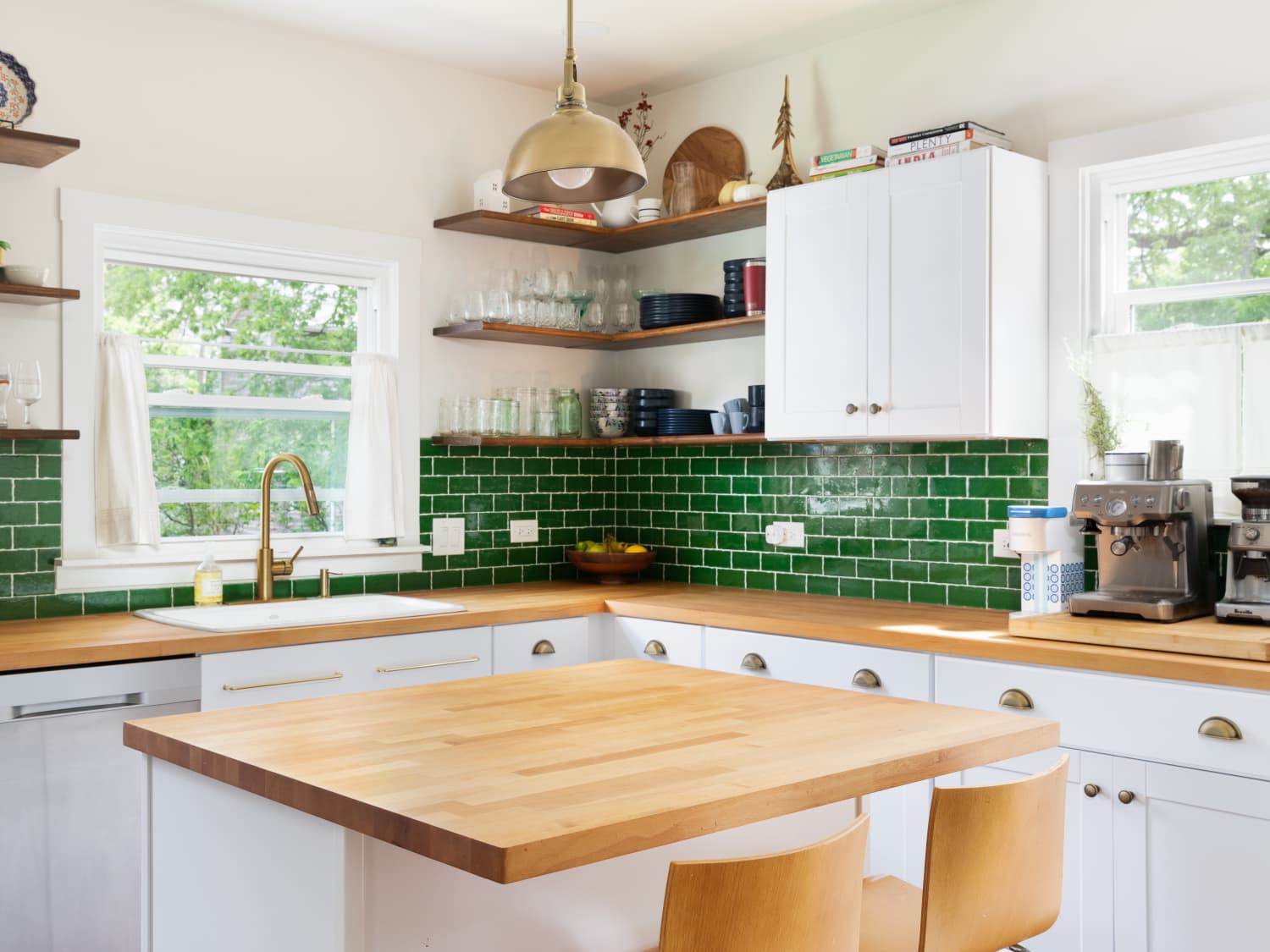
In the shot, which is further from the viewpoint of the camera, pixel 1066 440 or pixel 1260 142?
pixel 1066 440

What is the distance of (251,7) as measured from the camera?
3.91 m

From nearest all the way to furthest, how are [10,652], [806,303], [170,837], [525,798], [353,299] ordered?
[525,798], [170,837], [10,652], [806,303], [353,299]

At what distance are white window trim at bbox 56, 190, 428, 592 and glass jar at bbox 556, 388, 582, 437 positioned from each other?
1.90ft

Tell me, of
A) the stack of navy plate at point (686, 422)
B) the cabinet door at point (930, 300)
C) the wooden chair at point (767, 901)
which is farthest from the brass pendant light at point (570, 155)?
the stack of navy plate at point (686, 422)

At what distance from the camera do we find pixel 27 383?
10.9 ft

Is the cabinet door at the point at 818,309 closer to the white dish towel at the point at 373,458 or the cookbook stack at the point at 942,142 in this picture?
the cookbook stack at the point at 942,142

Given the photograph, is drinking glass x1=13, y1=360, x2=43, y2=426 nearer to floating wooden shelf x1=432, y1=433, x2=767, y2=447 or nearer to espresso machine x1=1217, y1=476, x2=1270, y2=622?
floating wooden shelf x1=432, y1=433, x2=767, y2=447

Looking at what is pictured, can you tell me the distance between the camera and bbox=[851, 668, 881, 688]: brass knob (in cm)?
331

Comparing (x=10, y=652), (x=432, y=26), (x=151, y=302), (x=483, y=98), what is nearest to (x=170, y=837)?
(x=10, y=652)

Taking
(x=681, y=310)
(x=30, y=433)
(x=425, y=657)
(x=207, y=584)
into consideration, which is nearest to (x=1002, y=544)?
(x=681, y=310)

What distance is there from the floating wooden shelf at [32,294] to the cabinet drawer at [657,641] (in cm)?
200

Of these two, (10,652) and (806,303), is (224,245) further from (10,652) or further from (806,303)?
(806,303)

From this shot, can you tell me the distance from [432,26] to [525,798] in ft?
10.9

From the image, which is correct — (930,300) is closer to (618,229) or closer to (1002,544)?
(1002,544)
